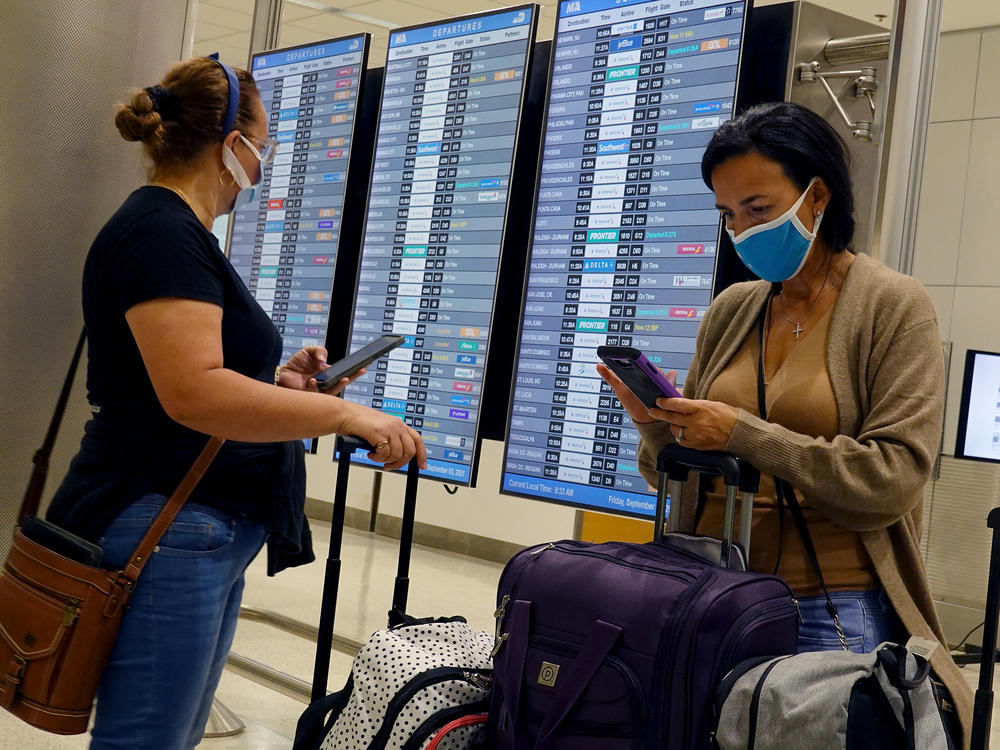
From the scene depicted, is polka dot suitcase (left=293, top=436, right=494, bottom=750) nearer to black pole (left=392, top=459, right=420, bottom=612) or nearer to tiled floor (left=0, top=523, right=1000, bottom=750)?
black pole (left=392, top=459, right=420, bottom=612)

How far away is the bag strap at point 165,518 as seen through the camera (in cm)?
145

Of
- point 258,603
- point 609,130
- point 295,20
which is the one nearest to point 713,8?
point 609,130

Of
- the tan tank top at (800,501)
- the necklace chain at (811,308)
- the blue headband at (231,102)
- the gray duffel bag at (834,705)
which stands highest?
the blue headband at (231,102)

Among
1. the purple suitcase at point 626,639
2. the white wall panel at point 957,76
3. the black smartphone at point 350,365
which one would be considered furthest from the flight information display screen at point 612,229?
the white wall panel at point 957,76

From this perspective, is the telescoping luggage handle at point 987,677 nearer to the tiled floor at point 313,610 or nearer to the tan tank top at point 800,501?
the tan tank top at point 800,501

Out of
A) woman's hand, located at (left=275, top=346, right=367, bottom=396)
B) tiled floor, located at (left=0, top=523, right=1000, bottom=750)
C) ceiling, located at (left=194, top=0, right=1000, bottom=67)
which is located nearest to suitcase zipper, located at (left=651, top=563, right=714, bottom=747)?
woman's hand, located at (left=275, top=346, right=367, bottom=396)

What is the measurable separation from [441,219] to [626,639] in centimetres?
169

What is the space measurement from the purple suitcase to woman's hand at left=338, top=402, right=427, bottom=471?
0.25 m

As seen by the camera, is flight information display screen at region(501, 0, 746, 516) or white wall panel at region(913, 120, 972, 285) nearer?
flight information display screen at region(501, 0, 746, 516)

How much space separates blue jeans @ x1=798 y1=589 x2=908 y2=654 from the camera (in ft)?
4.50

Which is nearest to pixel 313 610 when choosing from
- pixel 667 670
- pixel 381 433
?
pixel 381 433

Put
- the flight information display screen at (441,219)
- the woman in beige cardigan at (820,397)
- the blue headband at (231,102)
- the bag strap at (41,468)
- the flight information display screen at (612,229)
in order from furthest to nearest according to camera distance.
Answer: the flight information display screen at (441,219) → the flight information display screen at (612,229) → the bag strap at (41,468) → the blue headband at (231,102) → the woman in beige cardigan at (820,397)

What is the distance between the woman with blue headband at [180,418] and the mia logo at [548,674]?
15.4 inches

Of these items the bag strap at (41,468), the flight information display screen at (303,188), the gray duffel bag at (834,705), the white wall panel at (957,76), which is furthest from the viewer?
the white wall panel at (957,76)
